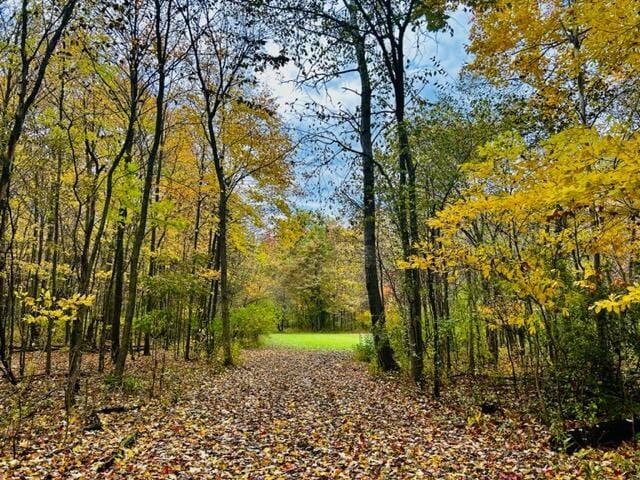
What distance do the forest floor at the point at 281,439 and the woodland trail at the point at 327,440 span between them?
17 mm

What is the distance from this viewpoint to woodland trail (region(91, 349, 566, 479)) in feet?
14.0

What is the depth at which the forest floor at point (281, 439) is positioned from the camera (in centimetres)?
423

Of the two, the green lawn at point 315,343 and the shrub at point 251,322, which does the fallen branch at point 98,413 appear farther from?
the green lawn at point 315,343

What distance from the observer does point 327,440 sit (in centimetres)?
525

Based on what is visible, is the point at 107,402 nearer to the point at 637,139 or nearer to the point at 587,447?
the point at 587,447

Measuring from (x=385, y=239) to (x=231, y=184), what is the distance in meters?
5.16

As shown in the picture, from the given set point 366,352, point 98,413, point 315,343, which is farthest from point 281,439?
point 315,343

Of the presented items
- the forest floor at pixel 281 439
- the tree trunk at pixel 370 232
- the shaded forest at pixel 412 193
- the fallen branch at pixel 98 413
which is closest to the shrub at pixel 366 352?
the shaded forest at pixel 412 193

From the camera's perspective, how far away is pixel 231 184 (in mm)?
12836

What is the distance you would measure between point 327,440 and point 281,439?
60cm

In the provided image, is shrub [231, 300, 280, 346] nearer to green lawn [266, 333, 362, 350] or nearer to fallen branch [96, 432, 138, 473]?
green lawn [266, 333, 362, 350]

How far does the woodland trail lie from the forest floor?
0.06 feet

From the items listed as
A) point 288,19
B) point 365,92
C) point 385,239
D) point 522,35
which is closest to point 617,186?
point 522,35

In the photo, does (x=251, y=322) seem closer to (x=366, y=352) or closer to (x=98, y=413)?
(x=366, y=352)
